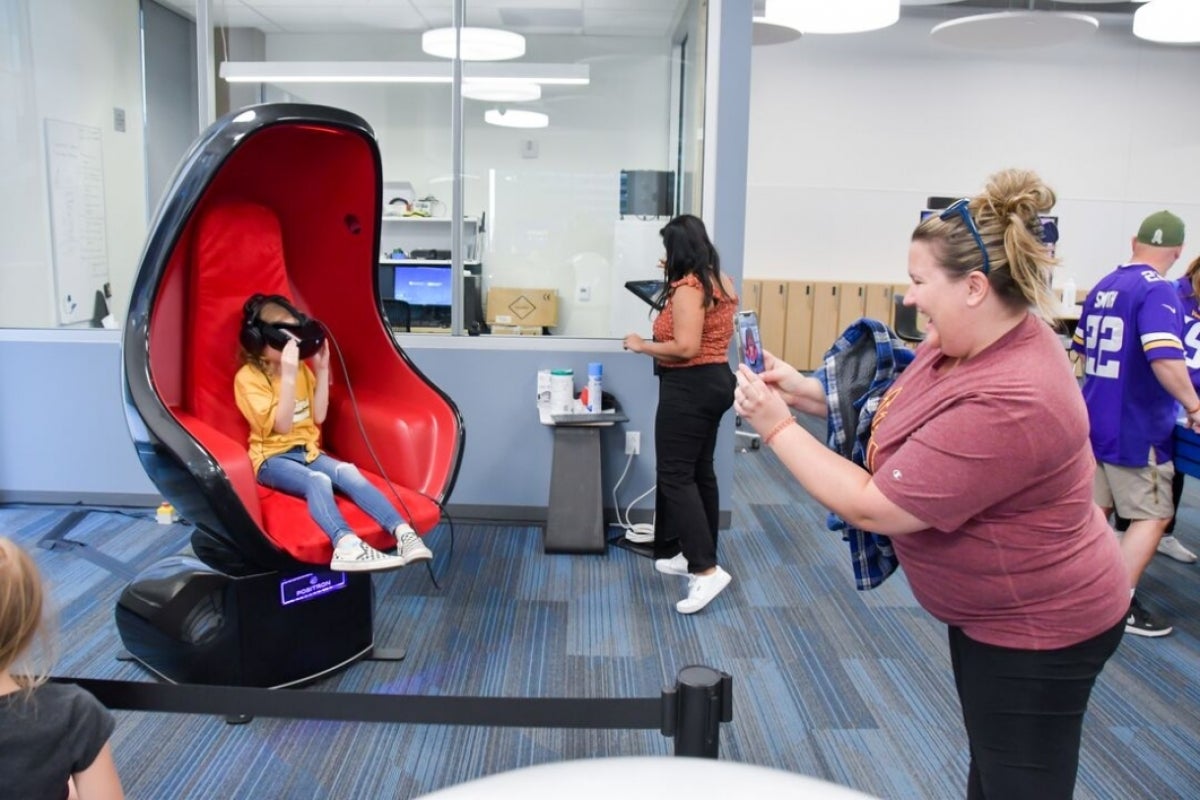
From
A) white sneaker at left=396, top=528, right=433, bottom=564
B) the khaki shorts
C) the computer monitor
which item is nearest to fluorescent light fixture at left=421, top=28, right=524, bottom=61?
the computer monitor

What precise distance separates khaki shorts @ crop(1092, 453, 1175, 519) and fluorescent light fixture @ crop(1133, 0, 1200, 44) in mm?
3363

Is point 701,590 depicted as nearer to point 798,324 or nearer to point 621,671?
point 621,671

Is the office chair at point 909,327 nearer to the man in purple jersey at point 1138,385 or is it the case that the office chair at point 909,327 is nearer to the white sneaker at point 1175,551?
the white sneaker at point 1175,551

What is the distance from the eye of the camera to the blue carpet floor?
226cm

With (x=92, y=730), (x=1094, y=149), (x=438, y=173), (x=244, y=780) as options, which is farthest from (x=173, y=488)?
(x=1094, y=149)

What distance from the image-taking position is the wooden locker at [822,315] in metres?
8.34

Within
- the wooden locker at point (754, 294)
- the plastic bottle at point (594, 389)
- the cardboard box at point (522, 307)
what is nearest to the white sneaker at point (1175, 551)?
the plastic bottle at point (594, 389)

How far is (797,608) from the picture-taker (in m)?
3.27

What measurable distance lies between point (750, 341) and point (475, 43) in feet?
9.74

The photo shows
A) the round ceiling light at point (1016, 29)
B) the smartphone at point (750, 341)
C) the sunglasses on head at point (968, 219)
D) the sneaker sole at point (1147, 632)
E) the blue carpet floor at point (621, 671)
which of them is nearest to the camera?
the sunglasses on head at point (968, 219)

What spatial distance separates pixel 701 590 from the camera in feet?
10.6

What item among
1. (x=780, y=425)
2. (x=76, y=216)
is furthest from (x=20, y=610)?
(x=76, y=216)

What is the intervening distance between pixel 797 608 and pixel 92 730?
8.17ft

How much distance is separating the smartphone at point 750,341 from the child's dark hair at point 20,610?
3.69 feet
